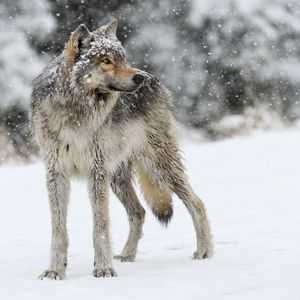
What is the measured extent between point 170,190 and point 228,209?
2.88 meters

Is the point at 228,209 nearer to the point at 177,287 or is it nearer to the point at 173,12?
the point at 177,287

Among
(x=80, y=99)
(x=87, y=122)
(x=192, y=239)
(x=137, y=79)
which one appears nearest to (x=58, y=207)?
(x=87, y=122)

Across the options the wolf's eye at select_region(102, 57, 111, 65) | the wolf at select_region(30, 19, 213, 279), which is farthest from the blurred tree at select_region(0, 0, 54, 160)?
the wolf's eye at select_region(102, 57, 111, 65)

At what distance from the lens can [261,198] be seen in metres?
9.14

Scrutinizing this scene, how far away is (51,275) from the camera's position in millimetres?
4555

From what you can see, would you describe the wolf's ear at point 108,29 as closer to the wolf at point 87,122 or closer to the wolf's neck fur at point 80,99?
the wolf at point 87,122

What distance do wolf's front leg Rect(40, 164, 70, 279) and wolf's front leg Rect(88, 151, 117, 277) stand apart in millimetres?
202

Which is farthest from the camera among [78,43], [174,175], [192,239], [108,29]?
[192,239]

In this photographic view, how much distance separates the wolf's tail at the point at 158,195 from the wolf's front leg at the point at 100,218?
0.94m

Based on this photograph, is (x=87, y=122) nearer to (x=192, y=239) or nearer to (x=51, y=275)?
(x=51, y=275)

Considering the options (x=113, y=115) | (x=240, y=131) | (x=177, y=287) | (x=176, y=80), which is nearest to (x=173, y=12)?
(x=176, y=80)

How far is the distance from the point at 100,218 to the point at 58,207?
0.32m

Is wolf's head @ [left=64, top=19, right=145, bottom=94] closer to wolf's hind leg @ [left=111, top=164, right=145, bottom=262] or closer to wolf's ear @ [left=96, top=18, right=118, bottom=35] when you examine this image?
wolf's ear @ [left=96, top=18, right=118, bottom=35]

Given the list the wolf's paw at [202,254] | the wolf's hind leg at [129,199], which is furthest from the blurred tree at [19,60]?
the wolf's paw at [202,254]
